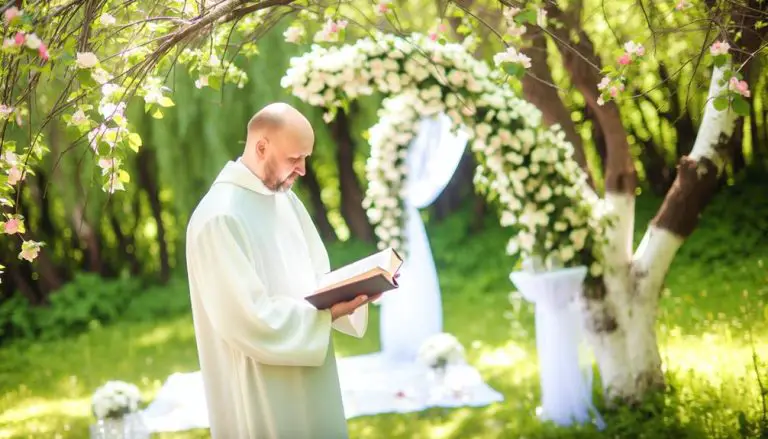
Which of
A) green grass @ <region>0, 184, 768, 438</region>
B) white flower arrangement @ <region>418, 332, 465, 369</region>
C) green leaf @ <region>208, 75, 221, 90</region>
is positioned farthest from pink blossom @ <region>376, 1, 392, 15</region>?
white flower arrangement @ <region>418, 332, 465, 369</region>

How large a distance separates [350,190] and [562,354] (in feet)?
23.7

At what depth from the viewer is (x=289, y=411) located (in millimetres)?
3160

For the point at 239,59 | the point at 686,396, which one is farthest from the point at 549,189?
the point at 239,59

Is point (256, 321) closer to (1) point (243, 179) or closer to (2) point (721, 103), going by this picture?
(1) point (243, 179)

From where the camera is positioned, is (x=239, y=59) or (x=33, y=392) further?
(x=239, y=59)

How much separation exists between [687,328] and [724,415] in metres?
2.47

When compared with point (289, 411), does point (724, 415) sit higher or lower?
lower

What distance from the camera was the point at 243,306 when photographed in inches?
116

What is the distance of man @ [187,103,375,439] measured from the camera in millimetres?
2977

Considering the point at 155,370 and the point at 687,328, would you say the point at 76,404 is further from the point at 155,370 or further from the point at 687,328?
the point at 687,328

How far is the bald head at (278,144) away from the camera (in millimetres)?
3053

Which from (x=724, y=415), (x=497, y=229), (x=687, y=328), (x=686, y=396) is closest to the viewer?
(x=724, y=415)

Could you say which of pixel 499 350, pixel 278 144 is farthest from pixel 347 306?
pixel 499 350

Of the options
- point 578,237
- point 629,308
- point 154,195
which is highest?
point 154,195
